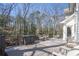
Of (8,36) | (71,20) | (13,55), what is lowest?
(13,55)

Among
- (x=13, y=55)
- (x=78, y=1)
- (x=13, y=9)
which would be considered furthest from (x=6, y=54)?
(x=78, y=1)

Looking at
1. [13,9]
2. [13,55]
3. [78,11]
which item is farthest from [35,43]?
[78,11]

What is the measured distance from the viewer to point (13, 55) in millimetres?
3285

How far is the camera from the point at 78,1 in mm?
3230

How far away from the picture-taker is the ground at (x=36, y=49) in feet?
10.8

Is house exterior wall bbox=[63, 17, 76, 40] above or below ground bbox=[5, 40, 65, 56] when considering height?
above

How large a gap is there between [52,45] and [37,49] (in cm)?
25

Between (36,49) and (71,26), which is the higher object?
(71,26)

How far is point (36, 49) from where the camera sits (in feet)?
10.9

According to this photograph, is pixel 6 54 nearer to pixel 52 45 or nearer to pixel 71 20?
pixel 52 45

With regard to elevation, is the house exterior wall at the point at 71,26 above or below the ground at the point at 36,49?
above

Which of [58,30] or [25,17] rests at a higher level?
[25,17]

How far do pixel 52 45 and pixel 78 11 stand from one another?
2.19ft

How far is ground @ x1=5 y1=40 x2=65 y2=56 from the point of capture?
10.8ft
